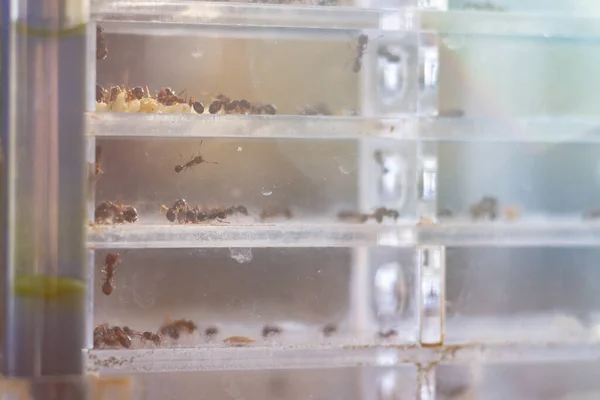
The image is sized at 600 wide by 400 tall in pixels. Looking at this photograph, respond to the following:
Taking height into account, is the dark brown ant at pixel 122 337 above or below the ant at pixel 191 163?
below

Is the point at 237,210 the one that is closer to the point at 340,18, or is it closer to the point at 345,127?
the point at 345,127

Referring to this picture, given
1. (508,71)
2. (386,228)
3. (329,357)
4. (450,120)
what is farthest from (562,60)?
(329,357)

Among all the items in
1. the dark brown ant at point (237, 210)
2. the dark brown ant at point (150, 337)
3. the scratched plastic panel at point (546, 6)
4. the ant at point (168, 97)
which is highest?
the scratched plastic panel at point (546, 6)

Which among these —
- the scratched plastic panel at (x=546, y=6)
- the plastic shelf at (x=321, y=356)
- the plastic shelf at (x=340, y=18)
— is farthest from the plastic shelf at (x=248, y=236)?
the scratched plastic panel at (x=546, y=6)

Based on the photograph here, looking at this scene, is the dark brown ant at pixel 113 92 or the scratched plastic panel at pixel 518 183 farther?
the scratched plastic panel at pixel 518 183

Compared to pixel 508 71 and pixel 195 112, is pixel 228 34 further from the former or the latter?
pixel 508 71

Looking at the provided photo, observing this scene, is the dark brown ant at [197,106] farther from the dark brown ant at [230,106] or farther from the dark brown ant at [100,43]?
the dark brown ant at [100,43]

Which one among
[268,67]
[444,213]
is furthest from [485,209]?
[268,67]

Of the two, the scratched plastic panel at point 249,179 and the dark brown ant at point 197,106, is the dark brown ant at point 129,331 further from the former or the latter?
the dark brown ant at point 197,106
